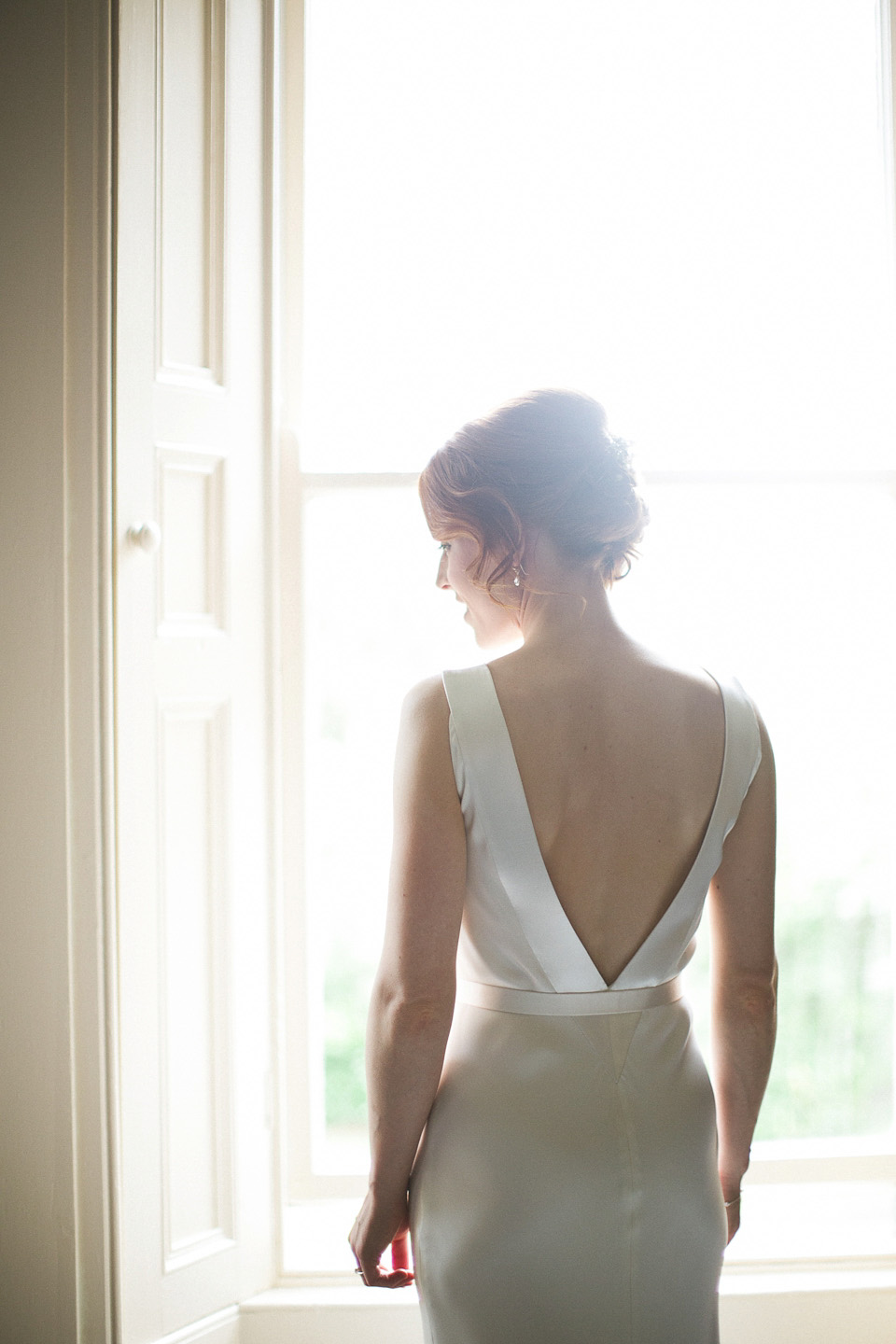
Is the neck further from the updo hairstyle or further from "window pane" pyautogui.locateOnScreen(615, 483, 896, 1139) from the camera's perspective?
"window pane" pyautogui.locateOnScreen(615, 483, 896, 1139)

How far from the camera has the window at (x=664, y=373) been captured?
6.66 feet

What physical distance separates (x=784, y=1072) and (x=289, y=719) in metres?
1.32

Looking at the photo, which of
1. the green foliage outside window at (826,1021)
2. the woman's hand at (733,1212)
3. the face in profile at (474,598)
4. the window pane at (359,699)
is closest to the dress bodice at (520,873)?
A: the face in profile at (474,598)

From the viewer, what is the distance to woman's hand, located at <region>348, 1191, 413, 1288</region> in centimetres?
117

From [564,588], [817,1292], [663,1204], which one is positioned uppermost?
[564,588]

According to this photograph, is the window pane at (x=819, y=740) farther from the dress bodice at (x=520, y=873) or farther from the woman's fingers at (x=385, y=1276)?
the woman's fingers at (x=385, y=1276)

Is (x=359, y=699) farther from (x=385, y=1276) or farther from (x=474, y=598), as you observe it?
(x=385, y=1276)

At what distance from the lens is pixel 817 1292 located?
1858mm

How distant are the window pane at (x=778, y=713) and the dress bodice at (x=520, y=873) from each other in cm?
92

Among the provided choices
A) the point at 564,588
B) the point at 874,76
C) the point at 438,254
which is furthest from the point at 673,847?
the point at 874,76

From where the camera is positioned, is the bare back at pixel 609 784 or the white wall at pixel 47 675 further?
the white wall at pixel 47 675

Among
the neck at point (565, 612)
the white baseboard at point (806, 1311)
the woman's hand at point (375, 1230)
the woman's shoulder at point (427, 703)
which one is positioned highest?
the neck at point (565, 612)

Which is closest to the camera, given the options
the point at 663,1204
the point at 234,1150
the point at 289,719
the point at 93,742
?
the point at 663,1204

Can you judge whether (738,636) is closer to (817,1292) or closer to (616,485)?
(616,485)
